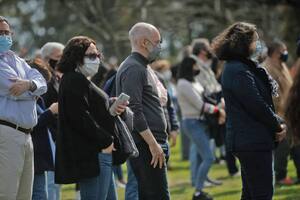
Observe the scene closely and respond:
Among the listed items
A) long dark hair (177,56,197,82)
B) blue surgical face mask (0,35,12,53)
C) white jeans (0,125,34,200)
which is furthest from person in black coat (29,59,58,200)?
long dark hair (177,56,197,82)

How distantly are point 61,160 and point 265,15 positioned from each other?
104 ft

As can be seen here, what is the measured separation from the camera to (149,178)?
7926 mm

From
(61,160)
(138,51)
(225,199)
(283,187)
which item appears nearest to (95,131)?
(61,160)

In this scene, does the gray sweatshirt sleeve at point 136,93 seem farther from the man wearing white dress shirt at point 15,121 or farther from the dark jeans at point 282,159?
the dark jeans at point 282,159

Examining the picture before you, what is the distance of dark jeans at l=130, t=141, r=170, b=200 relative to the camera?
7906mm

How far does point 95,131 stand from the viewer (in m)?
7.29

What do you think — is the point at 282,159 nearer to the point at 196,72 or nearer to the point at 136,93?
the point at 196,72

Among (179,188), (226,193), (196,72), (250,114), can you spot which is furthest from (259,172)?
(179,188)

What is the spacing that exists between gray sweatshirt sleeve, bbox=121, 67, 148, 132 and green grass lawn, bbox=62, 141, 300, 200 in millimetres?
4085

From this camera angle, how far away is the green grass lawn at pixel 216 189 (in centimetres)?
1183

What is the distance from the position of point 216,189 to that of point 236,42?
5491 millimetres

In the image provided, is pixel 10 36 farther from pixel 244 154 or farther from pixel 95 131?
pixel 244 154

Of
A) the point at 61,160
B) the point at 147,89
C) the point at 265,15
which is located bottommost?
the point at 265,15

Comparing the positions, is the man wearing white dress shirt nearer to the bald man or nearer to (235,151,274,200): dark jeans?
the bald man
